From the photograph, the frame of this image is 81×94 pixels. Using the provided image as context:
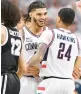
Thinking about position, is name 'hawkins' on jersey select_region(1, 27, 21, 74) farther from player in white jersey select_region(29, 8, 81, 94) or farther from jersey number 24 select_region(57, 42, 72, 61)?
jersey number 24 select_region(57, 42, 72, 61)

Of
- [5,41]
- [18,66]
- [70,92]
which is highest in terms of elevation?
A: [5,41]

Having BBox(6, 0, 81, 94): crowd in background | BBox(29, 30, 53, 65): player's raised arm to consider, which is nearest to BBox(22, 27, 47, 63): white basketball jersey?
BBox(29, 30, 53, 65): player's raised arm

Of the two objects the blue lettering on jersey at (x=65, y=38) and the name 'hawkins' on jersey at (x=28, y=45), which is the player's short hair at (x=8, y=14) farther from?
the name 'hawkins' on jersey at (x=28, y=45)

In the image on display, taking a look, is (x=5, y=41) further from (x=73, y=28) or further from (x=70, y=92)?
(x=73, y=28)

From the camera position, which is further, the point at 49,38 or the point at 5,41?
the point at 49,38

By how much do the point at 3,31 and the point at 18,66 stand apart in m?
0.60

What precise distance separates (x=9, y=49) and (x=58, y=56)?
1.24 metres

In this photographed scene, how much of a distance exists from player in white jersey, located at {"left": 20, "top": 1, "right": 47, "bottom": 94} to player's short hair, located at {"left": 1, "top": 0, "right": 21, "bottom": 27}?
4.94ft

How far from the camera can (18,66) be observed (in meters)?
3.99

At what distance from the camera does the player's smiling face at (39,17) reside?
5.43 m

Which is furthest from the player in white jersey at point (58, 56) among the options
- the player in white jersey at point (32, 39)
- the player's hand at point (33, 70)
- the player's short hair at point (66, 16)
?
the player in white jersey at point (32, 39)

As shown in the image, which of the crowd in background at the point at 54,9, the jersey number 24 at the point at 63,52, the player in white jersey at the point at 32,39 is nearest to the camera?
the jersey number 24 at the point at 63,52

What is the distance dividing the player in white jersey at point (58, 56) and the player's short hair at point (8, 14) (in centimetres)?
94

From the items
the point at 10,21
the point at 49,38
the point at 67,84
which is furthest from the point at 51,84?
the point at 10,21
